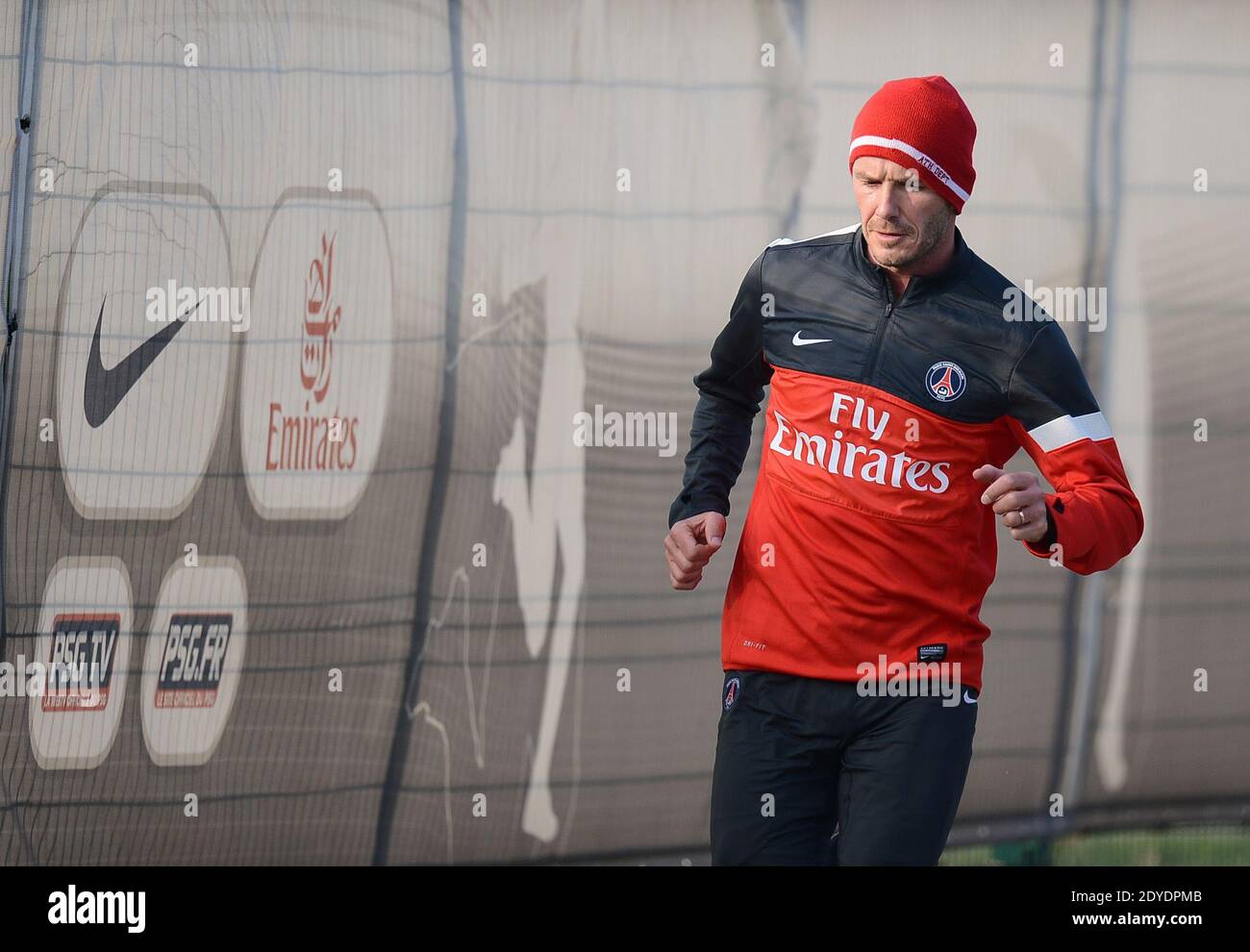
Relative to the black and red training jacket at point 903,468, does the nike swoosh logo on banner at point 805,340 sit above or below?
above

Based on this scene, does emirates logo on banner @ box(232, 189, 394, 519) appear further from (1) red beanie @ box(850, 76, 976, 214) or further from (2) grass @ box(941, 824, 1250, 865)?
(2) grass @ box(941, 824, 1250, 865)

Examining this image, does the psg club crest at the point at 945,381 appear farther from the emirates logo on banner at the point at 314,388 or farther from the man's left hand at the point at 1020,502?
the emirates logo on banner at the point at 314,388

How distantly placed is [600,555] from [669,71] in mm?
1215

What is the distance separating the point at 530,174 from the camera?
3332 millimetres

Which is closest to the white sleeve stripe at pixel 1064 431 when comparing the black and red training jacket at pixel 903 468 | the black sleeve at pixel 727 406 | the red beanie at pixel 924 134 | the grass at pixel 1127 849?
the black and red training jacket at pixel 903 468

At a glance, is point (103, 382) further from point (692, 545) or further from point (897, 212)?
point (897, 212)

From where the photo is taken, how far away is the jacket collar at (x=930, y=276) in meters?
2.30

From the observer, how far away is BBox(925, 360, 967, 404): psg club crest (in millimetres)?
2248

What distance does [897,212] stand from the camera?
2.22 metres

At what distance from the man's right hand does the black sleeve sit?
0.20ft

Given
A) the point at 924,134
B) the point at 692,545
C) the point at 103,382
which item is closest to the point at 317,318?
the point at 103,382

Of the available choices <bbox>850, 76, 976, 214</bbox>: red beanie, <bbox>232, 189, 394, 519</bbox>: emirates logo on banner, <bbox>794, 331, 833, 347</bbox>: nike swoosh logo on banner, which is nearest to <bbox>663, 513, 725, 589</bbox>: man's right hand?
<bbox>794, 331, 833, 347</bbox>: nike swoosh logo on banner
